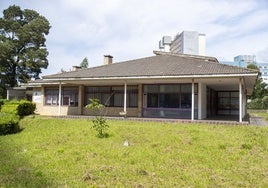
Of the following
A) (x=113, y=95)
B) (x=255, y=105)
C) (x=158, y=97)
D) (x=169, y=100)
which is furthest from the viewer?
(x=255, y=105)

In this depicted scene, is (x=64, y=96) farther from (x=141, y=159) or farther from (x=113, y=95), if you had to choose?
(x=141, y=159)

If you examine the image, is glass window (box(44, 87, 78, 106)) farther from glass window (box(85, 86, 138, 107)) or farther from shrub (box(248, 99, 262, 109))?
shrub (box(248, 99, 262, 109))

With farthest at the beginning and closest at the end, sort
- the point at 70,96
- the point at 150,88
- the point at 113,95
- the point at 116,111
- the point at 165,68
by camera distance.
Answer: the point at 70,96 → the point at 113,95 → the point at 116,111 → the point at 150,88 → the point at 165,68

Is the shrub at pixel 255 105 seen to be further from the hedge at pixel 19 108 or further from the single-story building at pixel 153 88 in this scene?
the hedge at pixel 19 108

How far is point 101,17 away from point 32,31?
26783 millimetres

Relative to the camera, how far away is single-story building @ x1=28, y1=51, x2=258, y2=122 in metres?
18.3

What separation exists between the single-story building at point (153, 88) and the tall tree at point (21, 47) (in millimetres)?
14673

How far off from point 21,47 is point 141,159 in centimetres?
3821

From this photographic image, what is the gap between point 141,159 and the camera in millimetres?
8727

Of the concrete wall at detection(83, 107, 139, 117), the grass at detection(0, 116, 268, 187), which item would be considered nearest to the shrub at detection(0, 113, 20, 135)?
the grass at detection(0, 116, 268, 187)

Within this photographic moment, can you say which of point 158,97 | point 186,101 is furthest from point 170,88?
point 186,101

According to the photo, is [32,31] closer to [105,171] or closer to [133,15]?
[133,15]

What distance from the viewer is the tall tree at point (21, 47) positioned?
40.1 meters

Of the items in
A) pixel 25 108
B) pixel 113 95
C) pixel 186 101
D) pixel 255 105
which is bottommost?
pixel 25 108
